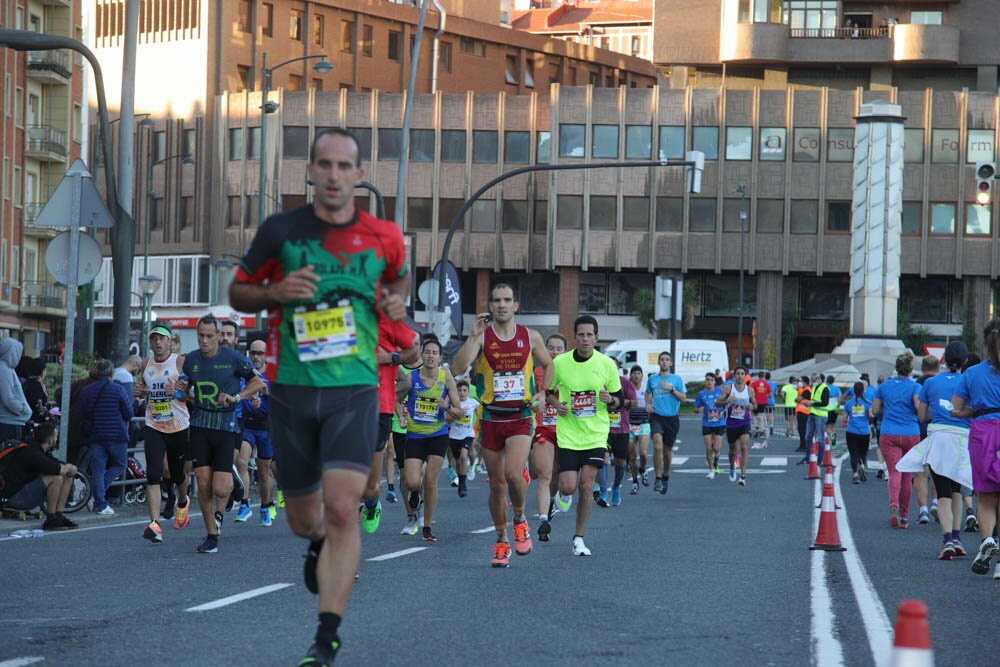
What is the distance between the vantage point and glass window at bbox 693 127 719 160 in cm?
8112

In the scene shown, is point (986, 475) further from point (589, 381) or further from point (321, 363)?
point (321, 363)

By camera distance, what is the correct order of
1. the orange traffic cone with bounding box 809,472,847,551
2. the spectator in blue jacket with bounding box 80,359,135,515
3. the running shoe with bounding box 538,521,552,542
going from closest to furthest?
the running shoe with bounding box 538,521,552,542, the orange traffic cone with bounding box 809,472,847,551, the spectator in blue jacket with bounding box 80,359,135,515

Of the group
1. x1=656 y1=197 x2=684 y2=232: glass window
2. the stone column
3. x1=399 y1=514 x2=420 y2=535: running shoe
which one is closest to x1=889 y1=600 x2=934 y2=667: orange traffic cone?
x1=399 y1=514 x2=420 y2=535: running shoe

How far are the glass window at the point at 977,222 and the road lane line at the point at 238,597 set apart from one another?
7498cm

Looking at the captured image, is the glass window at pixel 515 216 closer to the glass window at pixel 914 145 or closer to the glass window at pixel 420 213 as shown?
the glass window at pixel 420 213

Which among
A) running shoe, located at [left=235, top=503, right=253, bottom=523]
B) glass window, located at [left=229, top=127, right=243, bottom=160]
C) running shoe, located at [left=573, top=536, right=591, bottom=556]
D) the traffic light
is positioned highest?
glass window, located at [left=229, top=127, right=243, bottom=160]

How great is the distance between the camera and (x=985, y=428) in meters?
12.2

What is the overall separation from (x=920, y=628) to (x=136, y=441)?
59.0 feet

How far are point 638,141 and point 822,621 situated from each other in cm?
7369

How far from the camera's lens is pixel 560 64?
98375 mm

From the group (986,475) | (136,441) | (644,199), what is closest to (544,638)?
(986,475)

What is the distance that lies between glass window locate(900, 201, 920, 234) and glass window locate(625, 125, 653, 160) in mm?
12793

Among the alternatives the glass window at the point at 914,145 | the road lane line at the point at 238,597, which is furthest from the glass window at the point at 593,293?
the road lane line at the point at 238,597

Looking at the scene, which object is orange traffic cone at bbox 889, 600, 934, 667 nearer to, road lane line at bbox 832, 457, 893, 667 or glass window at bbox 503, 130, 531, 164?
road lane line at bbox 832, 457, 893, 667
